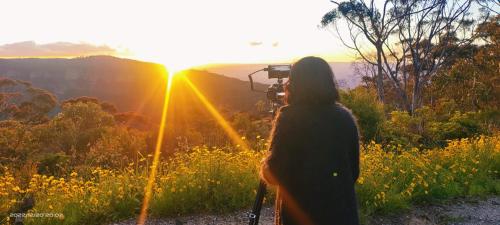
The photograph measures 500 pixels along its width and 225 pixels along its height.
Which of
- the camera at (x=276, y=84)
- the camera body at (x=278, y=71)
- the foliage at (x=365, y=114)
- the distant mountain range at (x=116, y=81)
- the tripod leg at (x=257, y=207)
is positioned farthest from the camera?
the distant mountain range at (x=116, y=81)

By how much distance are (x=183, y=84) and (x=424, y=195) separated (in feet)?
226

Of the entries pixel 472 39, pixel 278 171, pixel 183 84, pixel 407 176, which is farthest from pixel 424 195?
pixel 183 84

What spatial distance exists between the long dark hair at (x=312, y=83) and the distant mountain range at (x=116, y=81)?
58.8 meters

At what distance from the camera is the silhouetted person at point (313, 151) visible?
2.21 m

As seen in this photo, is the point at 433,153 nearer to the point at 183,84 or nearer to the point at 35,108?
the point at 35,108

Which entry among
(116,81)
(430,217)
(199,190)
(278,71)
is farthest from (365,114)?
(116,81)

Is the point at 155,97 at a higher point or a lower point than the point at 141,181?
lower

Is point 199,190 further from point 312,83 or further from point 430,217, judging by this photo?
point 312,83

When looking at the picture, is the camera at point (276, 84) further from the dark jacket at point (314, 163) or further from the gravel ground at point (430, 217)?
the gravel ground at point (430, 217)

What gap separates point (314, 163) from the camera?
224cm

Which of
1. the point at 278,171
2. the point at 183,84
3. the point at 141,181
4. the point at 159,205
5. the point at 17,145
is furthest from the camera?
the point at 183,84

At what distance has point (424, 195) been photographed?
5562 millimetres

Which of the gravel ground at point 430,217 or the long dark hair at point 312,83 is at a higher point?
the long dark hair at point 312,83

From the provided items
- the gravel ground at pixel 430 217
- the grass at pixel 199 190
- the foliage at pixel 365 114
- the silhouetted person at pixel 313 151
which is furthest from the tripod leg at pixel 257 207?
the foliage at pixel 365 114
